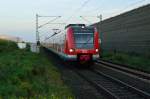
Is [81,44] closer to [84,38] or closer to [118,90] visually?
[84,38]

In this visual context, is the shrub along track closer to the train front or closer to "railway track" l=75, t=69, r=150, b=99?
"railway track" l=75, t=69, r=150, b=99

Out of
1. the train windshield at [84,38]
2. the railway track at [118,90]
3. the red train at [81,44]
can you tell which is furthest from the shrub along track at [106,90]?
the train windshield at [84,38]

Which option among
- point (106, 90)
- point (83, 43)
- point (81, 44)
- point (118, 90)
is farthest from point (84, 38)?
point (106, 90)

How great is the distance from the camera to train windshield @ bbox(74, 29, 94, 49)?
2705cm

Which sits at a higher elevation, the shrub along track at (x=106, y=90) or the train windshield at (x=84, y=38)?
the train windshield at (x=84, y=38)

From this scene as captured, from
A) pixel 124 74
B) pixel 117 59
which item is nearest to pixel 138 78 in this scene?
pixel 124 74

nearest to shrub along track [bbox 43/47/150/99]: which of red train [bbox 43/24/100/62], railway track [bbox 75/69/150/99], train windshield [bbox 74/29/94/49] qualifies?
railway track [bbox 75/69/150/99]

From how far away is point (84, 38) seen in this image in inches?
1070

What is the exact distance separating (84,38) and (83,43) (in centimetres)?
34

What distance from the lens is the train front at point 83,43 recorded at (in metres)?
26.8

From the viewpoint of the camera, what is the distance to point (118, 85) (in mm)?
18531

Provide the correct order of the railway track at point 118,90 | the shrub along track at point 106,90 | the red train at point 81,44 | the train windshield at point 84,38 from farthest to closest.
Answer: the train windshield at point 84,38, the red train at point 81,44, the shrub along track at point 106,90, the railway track at point 118,90

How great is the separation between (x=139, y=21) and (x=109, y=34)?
526 inches

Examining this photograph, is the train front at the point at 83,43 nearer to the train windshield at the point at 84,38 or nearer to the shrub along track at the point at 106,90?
the train windshield at the point at 84,38
